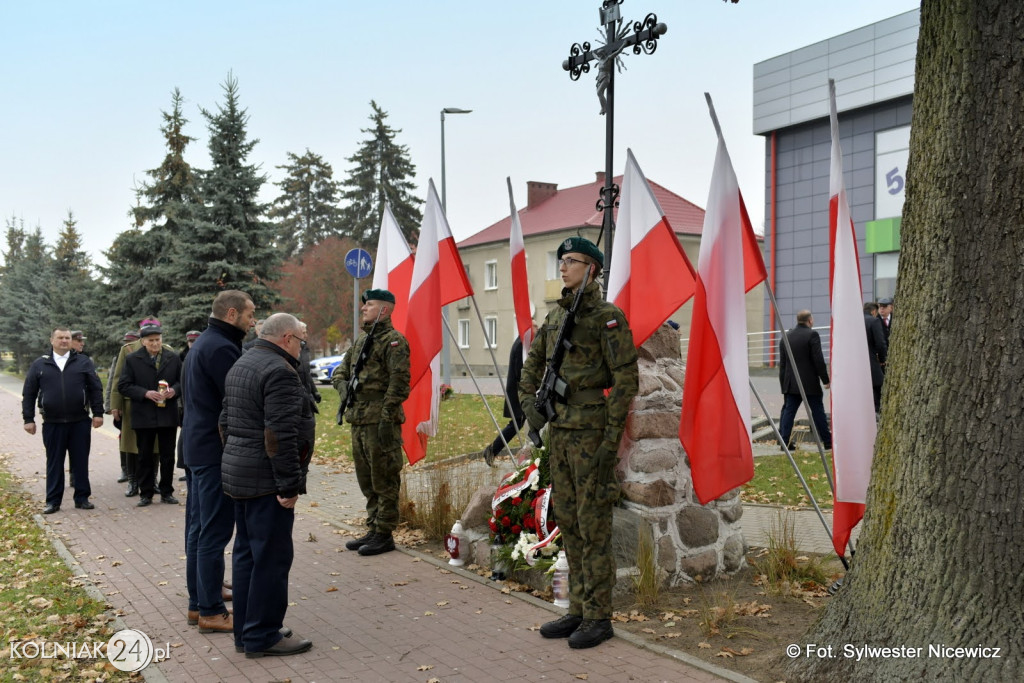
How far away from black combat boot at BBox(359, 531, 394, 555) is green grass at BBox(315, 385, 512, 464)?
142 cm

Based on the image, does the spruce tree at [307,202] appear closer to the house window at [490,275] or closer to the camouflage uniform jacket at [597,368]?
the house window at [490,275]

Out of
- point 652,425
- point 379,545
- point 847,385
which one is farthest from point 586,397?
point 379,545

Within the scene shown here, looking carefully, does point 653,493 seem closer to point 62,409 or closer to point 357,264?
point 62,409

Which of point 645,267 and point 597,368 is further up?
point 645,267

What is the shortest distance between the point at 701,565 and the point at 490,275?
139 feet

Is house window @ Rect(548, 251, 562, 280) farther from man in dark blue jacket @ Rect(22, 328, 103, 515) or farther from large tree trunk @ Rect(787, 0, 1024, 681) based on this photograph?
large tree trunk @ Rect(787, 0, 1024, 681)

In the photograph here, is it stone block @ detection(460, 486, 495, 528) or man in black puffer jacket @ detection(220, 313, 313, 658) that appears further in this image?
stone block @ detection(460, 486, 495, 528)

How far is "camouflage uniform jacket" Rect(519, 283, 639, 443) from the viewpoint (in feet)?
16.9

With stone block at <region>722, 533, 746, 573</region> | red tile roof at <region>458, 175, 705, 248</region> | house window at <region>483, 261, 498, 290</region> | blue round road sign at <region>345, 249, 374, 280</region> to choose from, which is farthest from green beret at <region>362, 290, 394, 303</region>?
house window at <region>483, 261, 498, 290</region>

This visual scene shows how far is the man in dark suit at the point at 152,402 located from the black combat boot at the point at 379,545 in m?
3.76

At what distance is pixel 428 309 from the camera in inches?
313

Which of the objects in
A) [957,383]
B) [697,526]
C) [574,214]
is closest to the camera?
[957,383]

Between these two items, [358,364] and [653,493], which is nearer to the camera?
[653,493]

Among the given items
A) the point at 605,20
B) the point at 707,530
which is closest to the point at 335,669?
the point at 707,530
